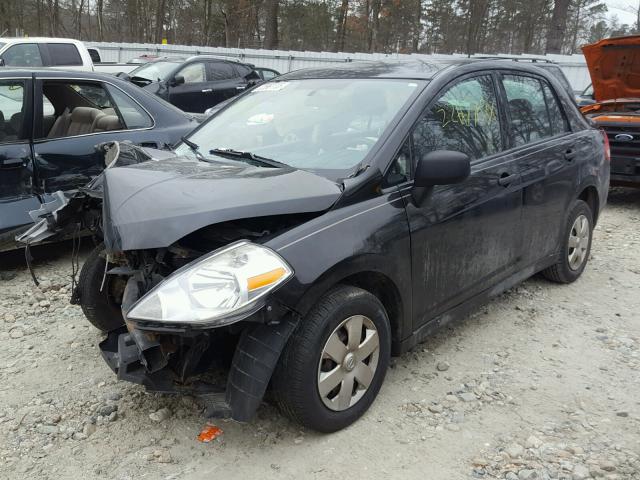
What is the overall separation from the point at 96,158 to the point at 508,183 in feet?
11.3

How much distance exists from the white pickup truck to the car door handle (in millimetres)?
9509

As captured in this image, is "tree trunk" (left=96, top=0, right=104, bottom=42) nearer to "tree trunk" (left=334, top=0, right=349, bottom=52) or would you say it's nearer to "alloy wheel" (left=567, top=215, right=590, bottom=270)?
"tree trunk" (left=334, top=0, right=349, bottom=52)

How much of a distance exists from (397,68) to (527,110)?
45.2 inches

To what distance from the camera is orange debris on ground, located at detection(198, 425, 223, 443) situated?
9.11 ft

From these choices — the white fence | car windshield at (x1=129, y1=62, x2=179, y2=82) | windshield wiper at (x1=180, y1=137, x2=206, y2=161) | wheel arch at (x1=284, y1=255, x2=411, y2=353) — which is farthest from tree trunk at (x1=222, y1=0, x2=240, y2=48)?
wheel arch at (x1=284, y1=255, x2=411, y2=353)

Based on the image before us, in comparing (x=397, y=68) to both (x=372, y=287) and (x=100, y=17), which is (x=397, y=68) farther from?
(x=100, y=17)

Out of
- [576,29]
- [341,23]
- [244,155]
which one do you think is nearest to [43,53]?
[244,155]

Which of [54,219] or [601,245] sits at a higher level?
[54,219]

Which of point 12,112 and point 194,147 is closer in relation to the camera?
point 194,147

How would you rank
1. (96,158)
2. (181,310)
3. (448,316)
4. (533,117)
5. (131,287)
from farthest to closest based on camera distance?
(96,158) < (533,117) < (448,316) < (131,287) < (181,310)

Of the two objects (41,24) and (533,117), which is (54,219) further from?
(41,24)

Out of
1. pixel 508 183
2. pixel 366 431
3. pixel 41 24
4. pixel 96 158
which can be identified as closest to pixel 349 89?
pixel 508 183

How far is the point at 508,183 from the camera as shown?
370 centimetres

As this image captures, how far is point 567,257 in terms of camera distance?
4.66 m
